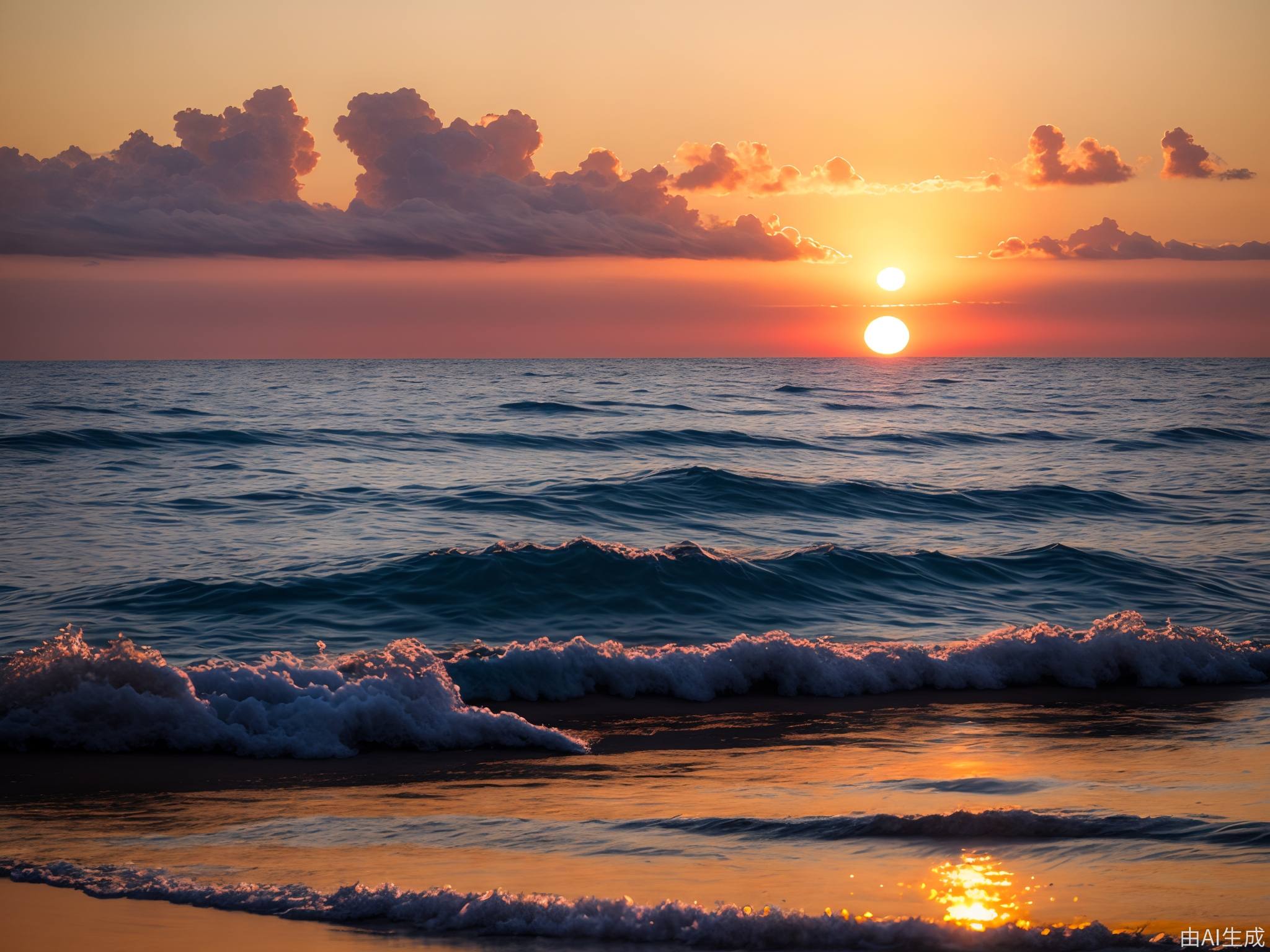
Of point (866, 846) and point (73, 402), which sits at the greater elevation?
point (73, 402)

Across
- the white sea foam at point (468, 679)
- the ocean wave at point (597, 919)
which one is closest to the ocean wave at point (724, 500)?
the white sea foam at point (468, 679)

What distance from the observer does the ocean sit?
5523mm

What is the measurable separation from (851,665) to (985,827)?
4943 mm

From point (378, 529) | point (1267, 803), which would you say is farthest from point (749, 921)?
point (378, 529)

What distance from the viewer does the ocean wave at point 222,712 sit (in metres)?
8.69

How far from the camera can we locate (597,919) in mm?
5031

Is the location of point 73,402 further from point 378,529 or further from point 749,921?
point 749,921

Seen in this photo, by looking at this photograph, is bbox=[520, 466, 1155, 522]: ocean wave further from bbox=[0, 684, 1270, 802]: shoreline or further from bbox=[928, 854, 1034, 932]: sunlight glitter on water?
bbox=[928, 854, 1034, 932]: sunlight glitter on water

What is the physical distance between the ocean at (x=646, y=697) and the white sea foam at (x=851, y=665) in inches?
1.6

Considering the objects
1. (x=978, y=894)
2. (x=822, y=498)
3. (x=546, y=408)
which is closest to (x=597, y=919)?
(x=978, y=894)

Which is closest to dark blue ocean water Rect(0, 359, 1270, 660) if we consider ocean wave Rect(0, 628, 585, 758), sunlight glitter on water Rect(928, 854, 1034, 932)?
ocean wave Rect(0, 628, 585, 758)

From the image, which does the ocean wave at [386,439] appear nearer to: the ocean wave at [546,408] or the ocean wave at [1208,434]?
the ocean wave at [546,408]

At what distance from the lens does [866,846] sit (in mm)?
6086

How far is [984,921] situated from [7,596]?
1338 cm
